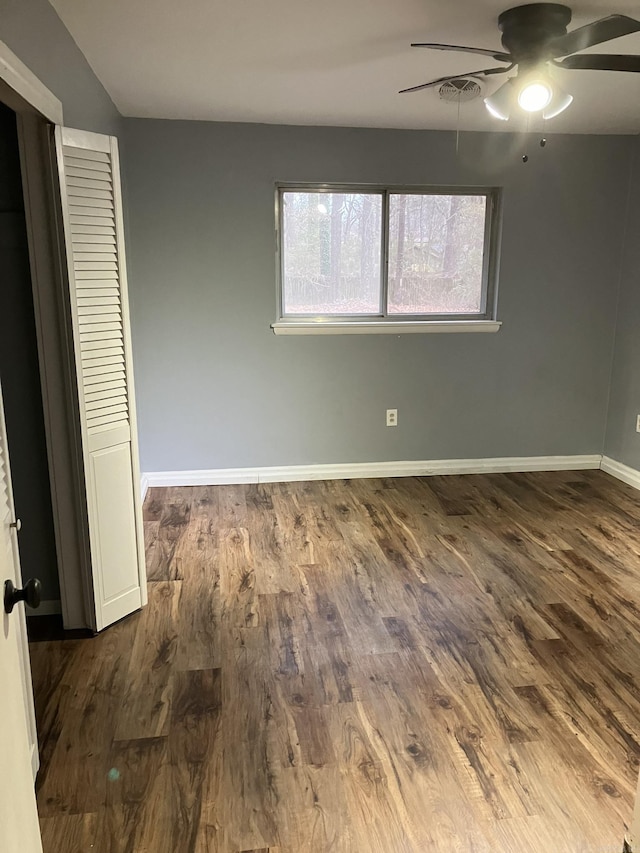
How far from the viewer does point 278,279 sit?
4.26 metres

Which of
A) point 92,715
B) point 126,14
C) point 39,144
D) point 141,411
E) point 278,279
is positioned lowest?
point 92,715

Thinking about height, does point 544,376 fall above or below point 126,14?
below

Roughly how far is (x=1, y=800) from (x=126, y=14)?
2.48m

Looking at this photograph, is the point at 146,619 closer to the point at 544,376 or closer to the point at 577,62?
the point at 577,62

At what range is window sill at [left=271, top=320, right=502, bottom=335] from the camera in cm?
427

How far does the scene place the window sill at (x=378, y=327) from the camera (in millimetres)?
4270

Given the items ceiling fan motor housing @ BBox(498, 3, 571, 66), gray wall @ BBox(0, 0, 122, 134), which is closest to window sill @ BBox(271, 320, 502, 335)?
gray wall @ BBox(0, 0, 122, 134)

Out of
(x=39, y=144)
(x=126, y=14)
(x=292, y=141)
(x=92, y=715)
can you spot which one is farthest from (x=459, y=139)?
(x=92, y=715)

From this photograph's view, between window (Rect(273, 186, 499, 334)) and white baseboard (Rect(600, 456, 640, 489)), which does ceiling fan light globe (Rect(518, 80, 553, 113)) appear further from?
white baseboard (Rect(600, 456, 640, 489))

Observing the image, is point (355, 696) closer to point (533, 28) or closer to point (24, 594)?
point (24, 594)

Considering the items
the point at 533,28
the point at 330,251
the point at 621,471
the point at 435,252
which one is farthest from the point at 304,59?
the point at 621,471

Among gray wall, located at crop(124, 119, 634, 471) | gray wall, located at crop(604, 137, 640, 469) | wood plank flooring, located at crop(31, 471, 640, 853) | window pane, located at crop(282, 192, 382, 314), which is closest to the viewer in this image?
wood plank flooring, located at crop(31, 471, 640, 853)

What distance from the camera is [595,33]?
82.4 inches

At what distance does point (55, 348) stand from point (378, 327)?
238 centimetres
